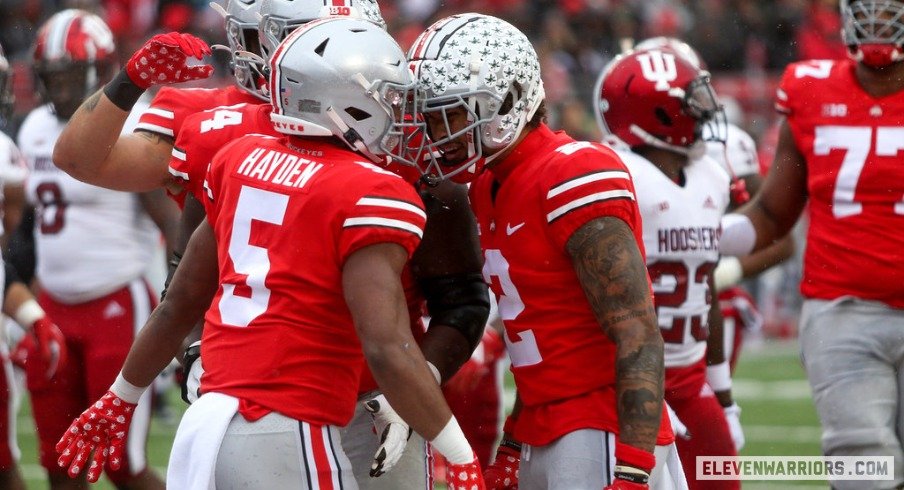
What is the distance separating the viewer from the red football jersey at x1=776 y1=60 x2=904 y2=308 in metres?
4.73

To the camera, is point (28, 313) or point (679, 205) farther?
point (28, 313)

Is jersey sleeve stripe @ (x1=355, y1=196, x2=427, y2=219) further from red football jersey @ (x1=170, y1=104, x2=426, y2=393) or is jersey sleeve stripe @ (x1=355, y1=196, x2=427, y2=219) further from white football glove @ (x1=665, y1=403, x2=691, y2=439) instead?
white football glove @ (x1=665, y1=403, x2=691, y2=439)

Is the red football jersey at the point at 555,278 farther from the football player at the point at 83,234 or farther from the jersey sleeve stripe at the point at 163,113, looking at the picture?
the football player at the point at 83,234

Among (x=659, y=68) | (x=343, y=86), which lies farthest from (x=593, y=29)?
(x=343, y=86)

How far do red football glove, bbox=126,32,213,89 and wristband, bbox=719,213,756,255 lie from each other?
2218 mm

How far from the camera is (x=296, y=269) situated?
123 inches

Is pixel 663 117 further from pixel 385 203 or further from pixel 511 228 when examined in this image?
pixel 385 203

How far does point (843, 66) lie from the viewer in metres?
4.97

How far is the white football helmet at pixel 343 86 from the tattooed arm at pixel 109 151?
80 centimetres

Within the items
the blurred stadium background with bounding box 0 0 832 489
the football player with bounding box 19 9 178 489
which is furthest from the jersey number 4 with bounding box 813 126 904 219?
the blurred stadium background with bounding box 0 0 832 489

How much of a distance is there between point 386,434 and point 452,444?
26 cm

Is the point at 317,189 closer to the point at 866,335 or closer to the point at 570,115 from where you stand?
the point at 866,335

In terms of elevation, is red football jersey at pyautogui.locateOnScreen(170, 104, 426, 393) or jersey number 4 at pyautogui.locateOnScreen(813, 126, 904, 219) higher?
red football jersey at pyautogui.locateOnScreen(170, 104, 426, 393)

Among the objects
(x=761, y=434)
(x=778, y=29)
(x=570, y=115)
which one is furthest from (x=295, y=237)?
(x=778, y=29)
